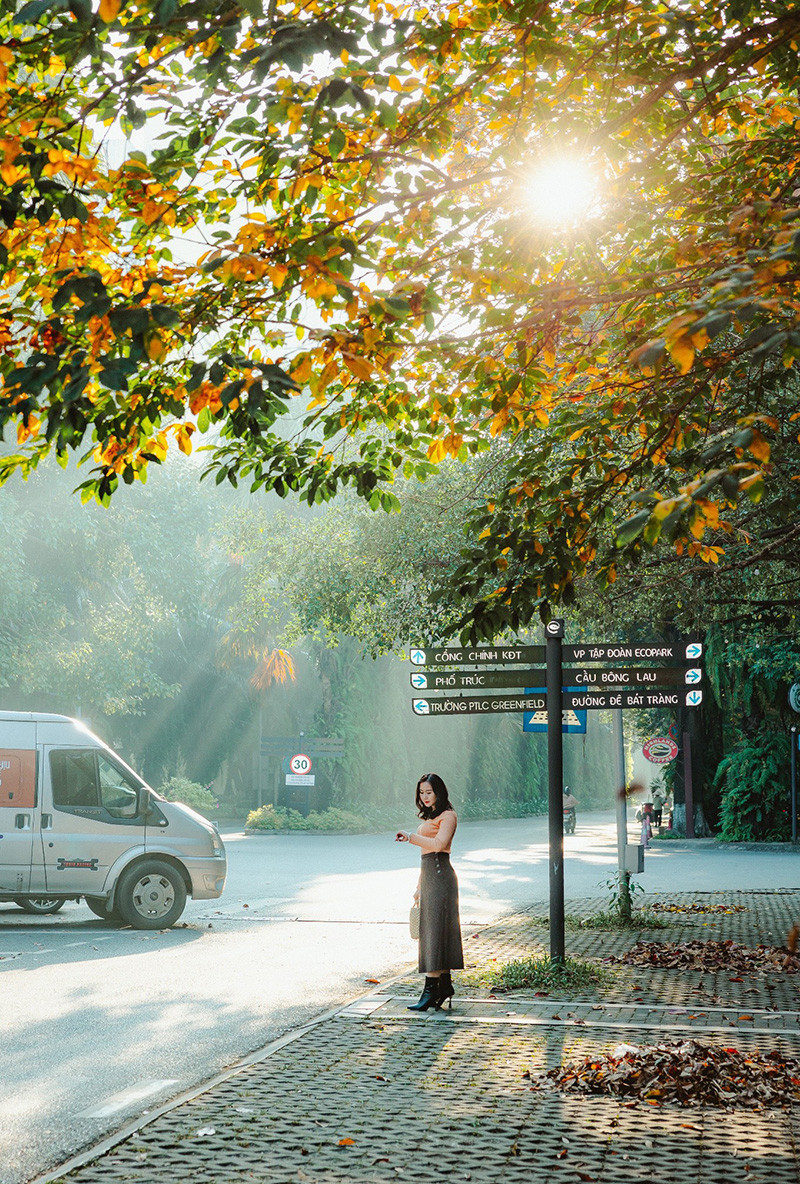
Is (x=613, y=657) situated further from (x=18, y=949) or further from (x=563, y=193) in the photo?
(x=18, y=949)

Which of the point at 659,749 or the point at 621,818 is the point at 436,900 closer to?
the point at 621,818

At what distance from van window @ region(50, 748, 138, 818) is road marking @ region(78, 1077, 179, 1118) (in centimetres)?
747

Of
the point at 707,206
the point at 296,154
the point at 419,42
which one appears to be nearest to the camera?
the point at 296,154

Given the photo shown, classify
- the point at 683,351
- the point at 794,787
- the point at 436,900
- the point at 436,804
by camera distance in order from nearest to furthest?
the point at 683,351, the point at 436,900, the point at 436,804, the point at 794,787

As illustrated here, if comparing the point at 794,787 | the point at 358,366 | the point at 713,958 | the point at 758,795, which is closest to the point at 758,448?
the point at 358,366

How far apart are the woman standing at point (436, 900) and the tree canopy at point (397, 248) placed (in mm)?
2250

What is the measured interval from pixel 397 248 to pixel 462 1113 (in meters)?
4.92

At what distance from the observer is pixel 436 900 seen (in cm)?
936

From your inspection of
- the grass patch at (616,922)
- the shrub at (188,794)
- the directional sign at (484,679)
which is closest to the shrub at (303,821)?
the shrub at (188,794)

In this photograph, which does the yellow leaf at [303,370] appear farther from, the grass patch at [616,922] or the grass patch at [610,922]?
the grass patch at [616,922]

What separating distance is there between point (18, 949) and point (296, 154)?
8802 millimetres

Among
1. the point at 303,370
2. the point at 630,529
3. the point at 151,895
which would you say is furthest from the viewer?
the point at 151,895

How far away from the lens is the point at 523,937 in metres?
13.0

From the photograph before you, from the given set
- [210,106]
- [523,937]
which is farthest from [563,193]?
[523,937]
